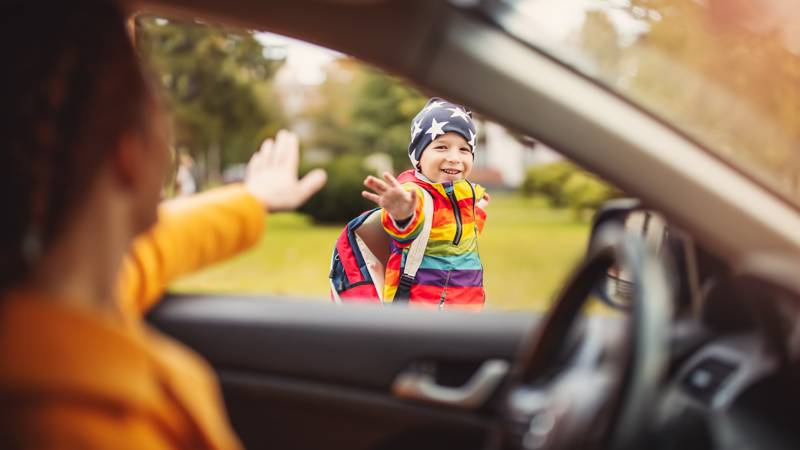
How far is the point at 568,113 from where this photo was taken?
153cm

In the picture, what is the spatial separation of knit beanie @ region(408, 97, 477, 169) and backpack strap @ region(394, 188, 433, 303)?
241 millimetres

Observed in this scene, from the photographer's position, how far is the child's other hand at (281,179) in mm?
2289

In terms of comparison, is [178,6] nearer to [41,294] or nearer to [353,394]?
[41,294]

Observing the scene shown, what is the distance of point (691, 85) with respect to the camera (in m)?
1.73

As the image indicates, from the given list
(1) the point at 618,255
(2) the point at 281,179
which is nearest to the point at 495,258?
(2) the point at 281,179

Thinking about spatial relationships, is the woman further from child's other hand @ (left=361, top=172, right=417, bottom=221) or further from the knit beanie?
the knit beanie

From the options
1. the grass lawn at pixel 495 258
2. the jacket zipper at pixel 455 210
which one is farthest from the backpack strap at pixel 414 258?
the grass lawn at pixel 495 258

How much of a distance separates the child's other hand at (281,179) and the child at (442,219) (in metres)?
1.20

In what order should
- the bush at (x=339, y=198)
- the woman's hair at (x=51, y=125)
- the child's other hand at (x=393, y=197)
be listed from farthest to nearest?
the bush at (x=339, y=198)
the child's other hand at (x=393, y=197)
the woman's hair at (x=51, y=125)

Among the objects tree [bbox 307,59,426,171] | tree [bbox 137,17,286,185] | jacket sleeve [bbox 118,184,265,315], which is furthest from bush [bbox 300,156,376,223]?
jacket sleeve [bbox 118,184,265,315]

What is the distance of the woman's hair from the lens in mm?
1216

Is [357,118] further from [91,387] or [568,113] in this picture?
[91,387]

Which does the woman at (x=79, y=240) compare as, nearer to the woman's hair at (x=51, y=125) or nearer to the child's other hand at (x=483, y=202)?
the woman's hair at (x=51, y=125)

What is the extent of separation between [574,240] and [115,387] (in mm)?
12126
